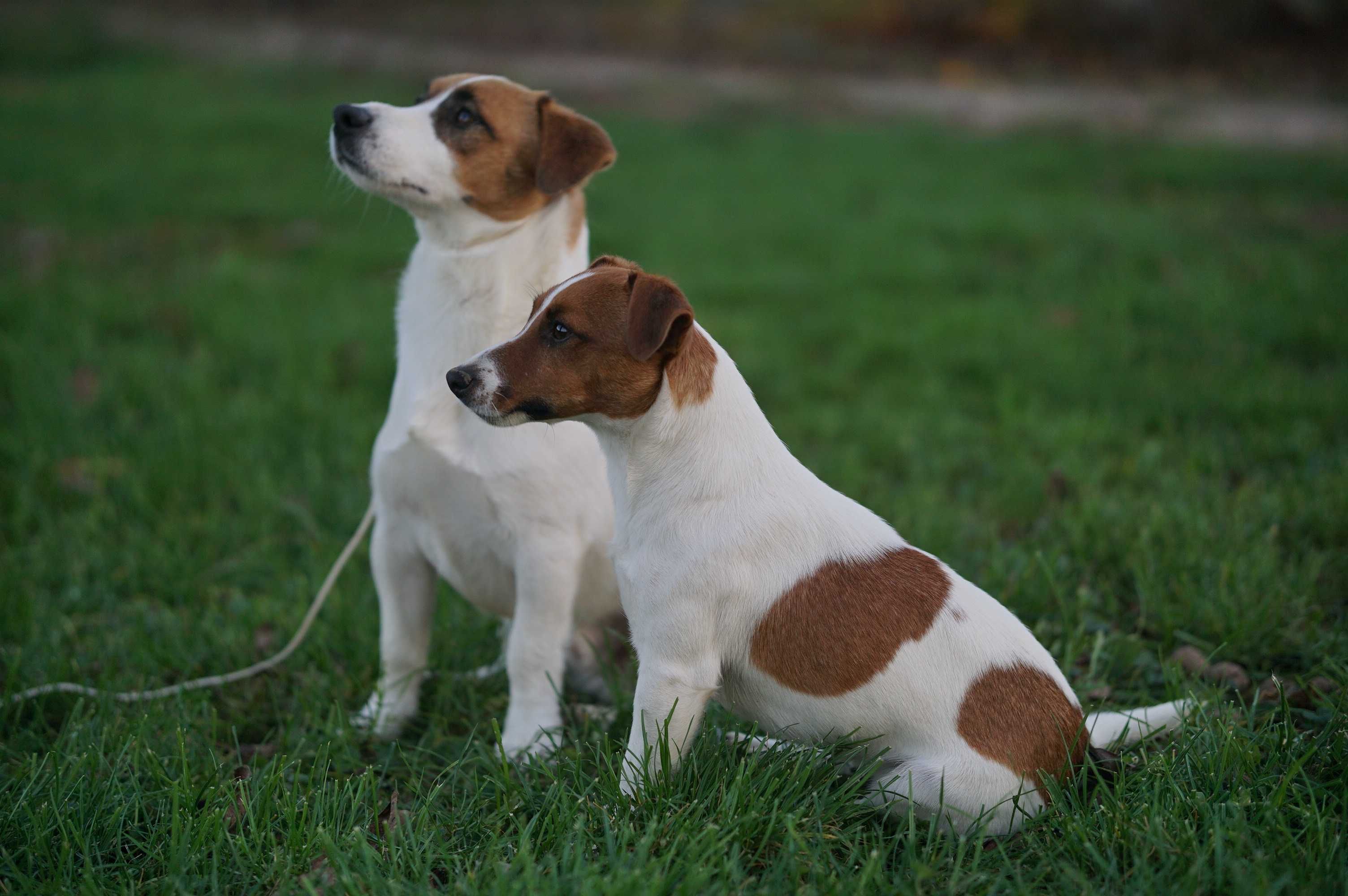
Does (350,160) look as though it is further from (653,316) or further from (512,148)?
(653,316)

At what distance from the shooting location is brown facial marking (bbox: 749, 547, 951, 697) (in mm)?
2498

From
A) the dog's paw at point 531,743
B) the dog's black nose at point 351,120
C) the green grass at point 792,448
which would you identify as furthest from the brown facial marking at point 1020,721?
the dog's black nose at point 351,120

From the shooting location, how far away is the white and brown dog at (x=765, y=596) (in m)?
2.48

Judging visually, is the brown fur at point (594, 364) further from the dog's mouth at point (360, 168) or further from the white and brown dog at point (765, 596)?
the dog's mouth at point (360, 168)

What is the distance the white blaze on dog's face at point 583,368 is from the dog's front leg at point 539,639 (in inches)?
29.3

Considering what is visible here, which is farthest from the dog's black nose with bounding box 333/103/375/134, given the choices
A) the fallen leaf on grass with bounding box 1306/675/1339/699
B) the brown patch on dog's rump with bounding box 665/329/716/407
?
the fallen leaf on grass with bounding box 1306/675/1339/699

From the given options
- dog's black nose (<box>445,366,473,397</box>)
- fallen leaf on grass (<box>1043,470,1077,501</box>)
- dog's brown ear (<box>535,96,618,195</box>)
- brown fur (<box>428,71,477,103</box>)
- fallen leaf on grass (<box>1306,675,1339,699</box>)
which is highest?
brown fur (<box>428,71,477,103</box>)

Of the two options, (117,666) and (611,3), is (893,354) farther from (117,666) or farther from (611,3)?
(611,3)

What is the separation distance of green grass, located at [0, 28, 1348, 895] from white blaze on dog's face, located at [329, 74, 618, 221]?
60.7 inches

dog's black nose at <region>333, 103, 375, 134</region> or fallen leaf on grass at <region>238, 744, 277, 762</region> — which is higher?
dog's black nose at <region>333, 103, 375, 134</region>

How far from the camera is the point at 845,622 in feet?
8.25

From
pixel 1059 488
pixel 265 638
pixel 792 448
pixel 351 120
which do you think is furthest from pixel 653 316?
pixel 792 448

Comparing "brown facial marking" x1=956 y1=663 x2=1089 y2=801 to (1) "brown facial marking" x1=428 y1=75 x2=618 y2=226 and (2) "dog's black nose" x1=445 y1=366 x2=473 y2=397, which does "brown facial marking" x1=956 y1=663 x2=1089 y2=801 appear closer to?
(2) "dog's black nose" x1=445 y1=366 x2=473 y2=397

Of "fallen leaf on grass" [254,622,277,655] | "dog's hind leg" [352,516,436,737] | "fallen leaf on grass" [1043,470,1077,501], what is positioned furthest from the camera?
"fallen leaf on grass" [1043,470,1077,501]
